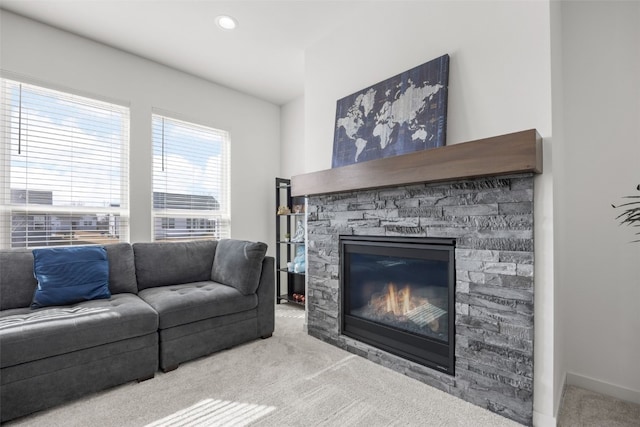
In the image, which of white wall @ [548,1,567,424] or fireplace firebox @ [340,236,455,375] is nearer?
white wall @ [548,1,567,424]

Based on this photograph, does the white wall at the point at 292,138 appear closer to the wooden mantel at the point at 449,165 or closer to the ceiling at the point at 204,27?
the ceiling at the point at 204,27

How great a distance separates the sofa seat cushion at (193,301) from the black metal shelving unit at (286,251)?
129 centimetres

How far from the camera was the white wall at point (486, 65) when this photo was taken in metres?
1.56

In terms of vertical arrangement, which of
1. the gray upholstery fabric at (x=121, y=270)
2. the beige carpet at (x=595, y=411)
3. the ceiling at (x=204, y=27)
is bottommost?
the beige carpet at (x=595, y=411)

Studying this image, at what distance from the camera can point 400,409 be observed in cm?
172

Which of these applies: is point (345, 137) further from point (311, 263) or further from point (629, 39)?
point (629, 39)

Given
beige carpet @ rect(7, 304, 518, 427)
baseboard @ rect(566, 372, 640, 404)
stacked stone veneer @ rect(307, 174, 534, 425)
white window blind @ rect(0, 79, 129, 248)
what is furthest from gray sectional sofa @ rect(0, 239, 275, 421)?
baseboard @ rect(566, 372, 640, 404)

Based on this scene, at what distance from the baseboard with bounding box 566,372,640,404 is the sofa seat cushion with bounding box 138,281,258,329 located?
2.32m

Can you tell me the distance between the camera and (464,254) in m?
1.81

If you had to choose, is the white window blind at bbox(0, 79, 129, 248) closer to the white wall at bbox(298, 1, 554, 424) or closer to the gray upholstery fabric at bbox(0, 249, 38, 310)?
the gray upholstery fabric at bbox(0, 249, 38, 310)

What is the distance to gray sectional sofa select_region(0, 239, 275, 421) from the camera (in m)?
1.69

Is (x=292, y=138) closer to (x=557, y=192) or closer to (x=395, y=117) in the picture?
(x=395, y=117)

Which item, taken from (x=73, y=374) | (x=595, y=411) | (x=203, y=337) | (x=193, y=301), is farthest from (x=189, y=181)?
(x=595, y=411)

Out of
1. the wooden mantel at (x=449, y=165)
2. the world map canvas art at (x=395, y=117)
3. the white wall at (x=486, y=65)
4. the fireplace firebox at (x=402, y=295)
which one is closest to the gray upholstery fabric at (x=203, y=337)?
the fireplace firebox at (x=402, y=295)
